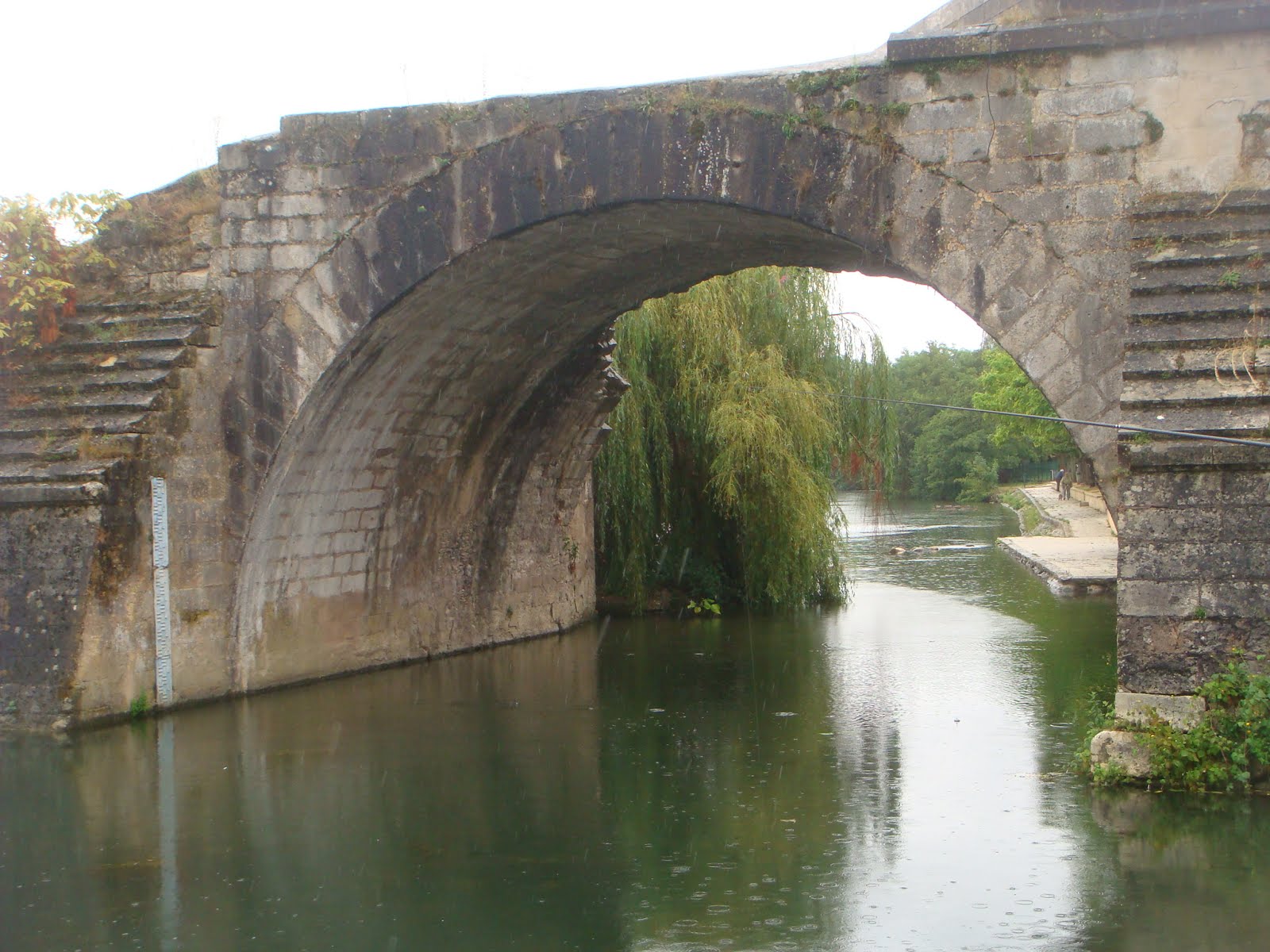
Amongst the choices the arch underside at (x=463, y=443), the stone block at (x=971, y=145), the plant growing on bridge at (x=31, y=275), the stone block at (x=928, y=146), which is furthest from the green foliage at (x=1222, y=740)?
the plant growing on bridge at (x=31, y=275)

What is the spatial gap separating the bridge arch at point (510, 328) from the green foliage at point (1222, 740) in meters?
1.39

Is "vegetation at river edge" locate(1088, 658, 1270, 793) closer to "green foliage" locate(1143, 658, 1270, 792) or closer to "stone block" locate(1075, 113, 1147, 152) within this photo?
"green foliage" locate(1143, 658, 1270, 792)

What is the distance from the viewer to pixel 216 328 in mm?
9555

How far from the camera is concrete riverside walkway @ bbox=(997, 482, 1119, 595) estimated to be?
16738mm

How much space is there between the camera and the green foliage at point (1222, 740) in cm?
612

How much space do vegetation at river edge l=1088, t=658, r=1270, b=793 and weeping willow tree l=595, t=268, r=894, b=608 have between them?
8019mm

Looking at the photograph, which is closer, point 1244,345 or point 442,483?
point 1244,345

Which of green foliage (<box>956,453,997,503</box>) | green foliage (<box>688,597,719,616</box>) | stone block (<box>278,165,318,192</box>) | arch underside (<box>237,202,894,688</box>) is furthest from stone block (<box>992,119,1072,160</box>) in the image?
green foliage (<box>956,453,997,503</box>)

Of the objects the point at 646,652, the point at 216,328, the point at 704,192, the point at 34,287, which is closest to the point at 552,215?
the point at 704,192

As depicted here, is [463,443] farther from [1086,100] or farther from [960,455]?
[960,455]

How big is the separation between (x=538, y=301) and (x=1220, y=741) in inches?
241

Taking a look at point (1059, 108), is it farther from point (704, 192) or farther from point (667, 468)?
point (667, 468)

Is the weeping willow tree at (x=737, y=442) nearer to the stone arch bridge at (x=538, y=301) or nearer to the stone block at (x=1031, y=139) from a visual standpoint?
the stone arch bridge at (x=538, y=301)

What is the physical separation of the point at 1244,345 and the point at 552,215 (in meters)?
4.08
